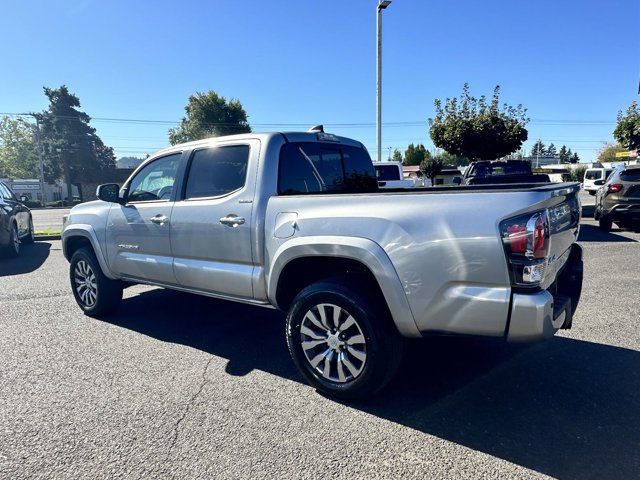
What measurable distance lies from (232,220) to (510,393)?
2456 millimetres

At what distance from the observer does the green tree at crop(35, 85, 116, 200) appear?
49.1m

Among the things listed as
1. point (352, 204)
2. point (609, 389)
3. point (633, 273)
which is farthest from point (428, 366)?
point (633, 273)

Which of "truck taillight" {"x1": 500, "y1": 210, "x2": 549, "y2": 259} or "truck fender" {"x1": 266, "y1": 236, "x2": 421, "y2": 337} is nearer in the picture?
"truck taillight" {"x1": 500, "y1": 210, "x2": 549, "y2": 259}

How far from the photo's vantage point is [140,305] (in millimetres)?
5648

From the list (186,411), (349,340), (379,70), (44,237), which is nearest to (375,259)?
(349,340)

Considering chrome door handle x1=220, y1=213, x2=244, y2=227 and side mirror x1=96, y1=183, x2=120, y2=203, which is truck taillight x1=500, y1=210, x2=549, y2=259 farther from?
side mirror x1=96, y1=183, x2=120, y2=203

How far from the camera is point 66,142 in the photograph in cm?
4900

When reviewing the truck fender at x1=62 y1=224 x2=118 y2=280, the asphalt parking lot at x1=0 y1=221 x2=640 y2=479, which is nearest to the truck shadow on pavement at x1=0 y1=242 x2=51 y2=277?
the truck fender at x1=62 y1=224 x2=118 y2=280

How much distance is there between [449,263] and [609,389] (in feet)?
5.71

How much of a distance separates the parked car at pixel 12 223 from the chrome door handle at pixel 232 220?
7654 mm

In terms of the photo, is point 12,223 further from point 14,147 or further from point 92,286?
point 14,147

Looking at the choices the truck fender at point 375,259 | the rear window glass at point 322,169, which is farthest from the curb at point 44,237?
the truck fender at point 375,259

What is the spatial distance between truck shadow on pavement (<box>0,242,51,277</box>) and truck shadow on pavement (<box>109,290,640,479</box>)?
4.94 m

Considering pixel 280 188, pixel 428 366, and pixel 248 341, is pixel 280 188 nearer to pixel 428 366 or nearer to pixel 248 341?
pixel 248 341
